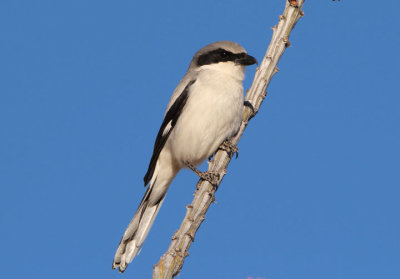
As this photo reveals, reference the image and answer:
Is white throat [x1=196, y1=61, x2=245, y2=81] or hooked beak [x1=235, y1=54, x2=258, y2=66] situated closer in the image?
hooked beak [x1=235, y1=54, x2=258, y2=66]

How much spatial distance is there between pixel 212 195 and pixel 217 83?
1.53 m

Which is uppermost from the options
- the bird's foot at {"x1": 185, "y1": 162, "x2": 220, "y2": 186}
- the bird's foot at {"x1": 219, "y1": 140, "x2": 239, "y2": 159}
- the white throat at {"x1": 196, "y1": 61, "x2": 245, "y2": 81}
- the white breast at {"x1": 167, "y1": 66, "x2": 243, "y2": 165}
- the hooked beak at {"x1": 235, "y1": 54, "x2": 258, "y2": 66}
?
the hooked beak at {"x1": 235, "y1": 54, "x2": 258, "y2": 66}

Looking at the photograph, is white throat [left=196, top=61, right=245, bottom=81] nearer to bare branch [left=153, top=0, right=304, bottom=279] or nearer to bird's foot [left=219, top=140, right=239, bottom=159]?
bare branch [left=153, top=0, right=304, bottom=279]

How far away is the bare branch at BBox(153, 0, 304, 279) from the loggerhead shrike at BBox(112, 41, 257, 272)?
0.76 ft

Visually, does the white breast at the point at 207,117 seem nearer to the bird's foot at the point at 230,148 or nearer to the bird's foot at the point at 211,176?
the bird's foot at the point at 230,148

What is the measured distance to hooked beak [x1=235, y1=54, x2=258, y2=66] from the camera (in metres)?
5.45

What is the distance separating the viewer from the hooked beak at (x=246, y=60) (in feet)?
17.9

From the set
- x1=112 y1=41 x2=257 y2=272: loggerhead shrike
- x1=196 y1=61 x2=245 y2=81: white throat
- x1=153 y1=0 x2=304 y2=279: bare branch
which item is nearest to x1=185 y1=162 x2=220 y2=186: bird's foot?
x1=153 y1=0 x2=304 y2=279: bare branch

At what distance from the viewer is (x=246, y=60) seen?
5.51m

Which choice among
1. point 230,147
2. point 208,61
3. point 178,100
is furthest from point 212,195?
point 208,61

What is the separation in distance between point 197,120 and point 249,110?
57cm

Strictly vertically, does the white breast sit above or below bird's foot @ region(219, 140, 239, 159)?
above

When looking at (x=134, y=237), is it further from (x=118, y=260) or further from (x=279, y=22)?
(x=279, y=22)

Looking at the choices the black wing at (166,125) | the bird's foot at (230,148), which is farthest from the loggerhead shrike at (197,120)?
the bird's foot at (230,148)
